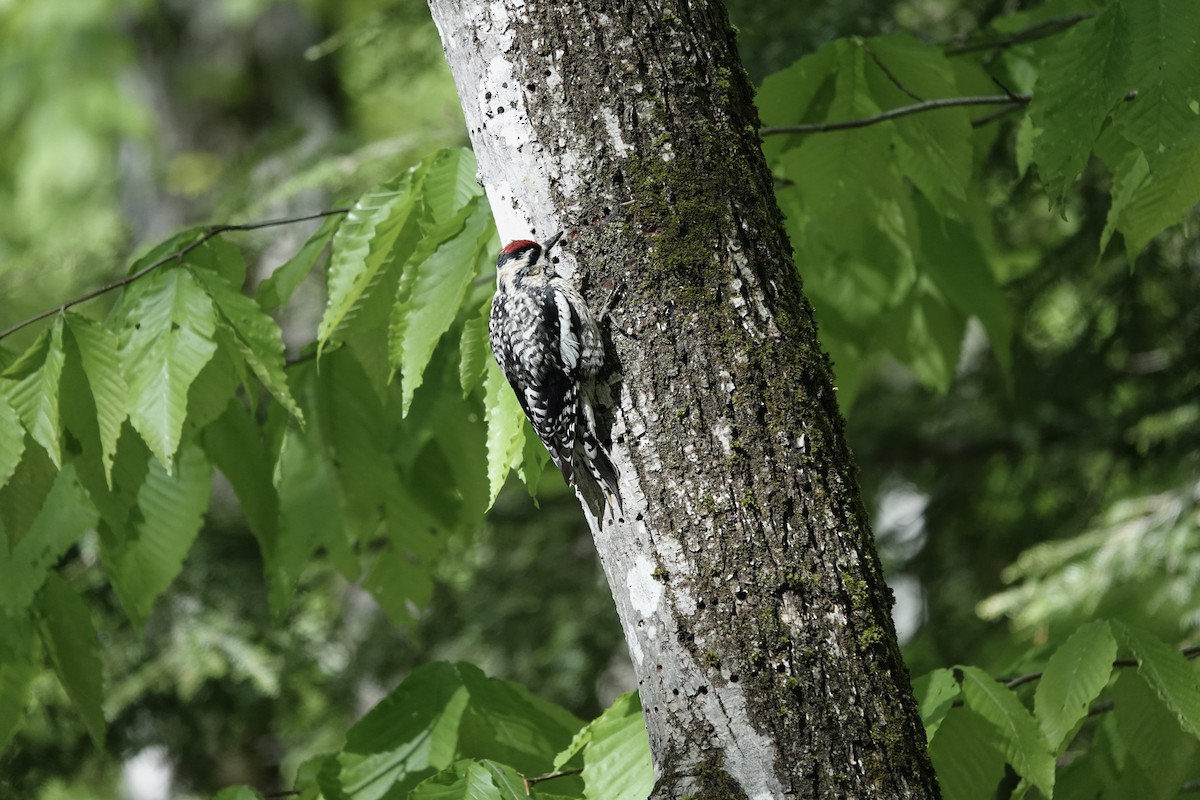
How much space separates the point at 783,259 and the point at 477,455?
100cm

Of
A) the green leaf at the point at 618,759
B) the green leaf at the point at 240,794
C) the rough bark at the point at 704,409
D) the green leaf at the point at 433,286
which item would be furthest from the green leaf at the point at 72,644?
the rough bark at the point at 704,409

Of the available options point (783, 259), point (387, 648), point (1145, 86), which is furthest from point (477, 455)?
point (387, 648)

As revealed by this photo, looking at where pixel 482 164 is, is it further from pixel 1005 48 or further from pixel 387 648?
pixel 387 648

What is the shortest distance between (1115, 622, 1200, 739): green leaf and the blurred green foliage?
0.01m

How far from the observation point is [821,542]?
4.26ft

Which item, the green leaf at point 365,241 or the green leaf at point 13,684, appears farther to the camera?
the green leaf at point 13,684

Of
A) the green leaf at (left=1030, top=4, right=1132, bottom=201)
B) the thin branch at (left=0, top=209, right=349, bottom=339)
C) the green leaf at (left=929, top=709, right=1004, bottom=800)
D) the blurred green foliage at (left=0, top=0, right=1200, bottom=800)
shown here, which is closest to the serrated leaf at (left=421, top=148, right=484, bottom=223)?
the blurred green foliage at (left=0, top=0, right=1200, bottom=800)

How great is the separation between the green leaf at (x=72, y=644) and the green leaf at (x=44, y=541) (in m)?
0.08

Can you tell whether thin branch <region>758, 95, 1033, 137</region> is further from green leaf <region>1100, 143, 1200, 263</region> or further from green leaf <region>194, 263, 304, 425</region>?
green leaf <region>194, 263, 304, 425</region>

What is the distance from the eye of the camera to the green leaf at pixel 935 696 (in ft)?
4.96

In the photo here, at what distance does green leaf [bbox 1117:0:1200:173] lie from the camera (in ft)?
4.77

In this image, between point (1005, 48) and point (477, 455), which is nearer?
point (477, 455)

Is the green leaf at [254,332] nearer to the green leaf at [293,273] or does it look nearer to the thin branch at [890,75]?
the green leaf at [293,273]

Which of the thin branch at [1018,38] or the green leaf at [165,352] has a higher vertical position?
the green leaf at [165,352]
